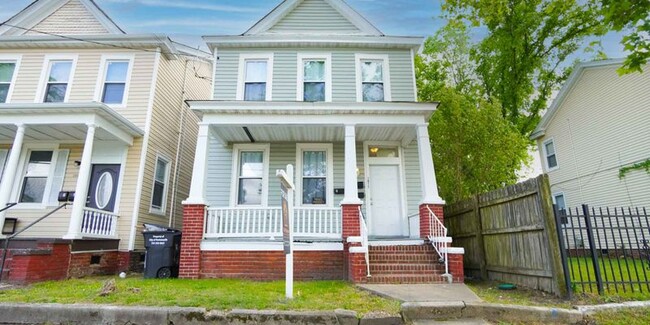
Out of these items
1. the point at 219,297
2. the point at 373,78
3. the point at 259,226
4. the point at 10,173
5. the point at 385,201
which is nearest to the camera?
the point at 219,297

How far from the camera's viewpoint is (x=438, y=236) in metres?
7.22

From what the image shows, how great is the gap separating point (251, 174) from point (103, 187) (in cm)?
411

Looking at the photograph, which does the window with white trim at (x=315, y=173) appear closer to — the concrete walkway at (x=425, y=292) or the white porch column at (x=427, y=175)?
the white porch column at (x=427, y=175)

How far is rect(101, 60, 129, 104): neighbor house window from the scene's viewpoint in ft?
33.8

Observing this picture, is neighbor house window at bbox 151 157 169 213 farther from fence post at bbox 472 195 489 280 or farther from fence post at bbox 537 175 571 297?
fence post at bbox 537 175 571 297

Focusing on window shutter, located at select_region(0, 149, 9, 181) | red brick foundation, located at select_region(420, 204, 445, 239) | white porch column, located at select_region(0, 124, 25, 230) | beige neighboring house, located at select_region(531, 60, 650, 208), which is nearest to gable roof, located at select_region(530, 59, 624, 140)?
beige neighboring house, located at select_region(531, 60, 650, 208)

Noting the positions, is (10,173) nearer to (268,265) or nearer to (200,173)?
(200,173)

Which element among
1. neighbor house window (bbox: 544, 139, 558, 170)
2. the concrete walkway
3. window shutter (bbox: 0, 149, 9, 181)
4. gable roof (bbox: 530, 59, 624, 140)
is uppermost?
gable roof (bbox: 530, 59, 624, 140)

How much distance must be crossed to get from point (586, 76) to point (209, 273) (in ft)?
55.1

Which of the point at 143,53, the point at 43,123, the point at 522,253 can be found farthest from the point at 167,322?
the point at 143,53

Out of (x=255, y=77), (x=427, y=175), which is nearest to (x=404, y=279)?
(x=427, y=175)

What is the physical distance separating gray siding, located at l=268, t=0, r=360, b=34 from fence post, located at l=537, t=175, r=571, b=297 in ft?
24.8

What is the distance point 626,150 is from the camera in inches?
492

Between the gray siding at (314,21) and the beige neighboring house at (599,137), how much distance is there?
10.7m
